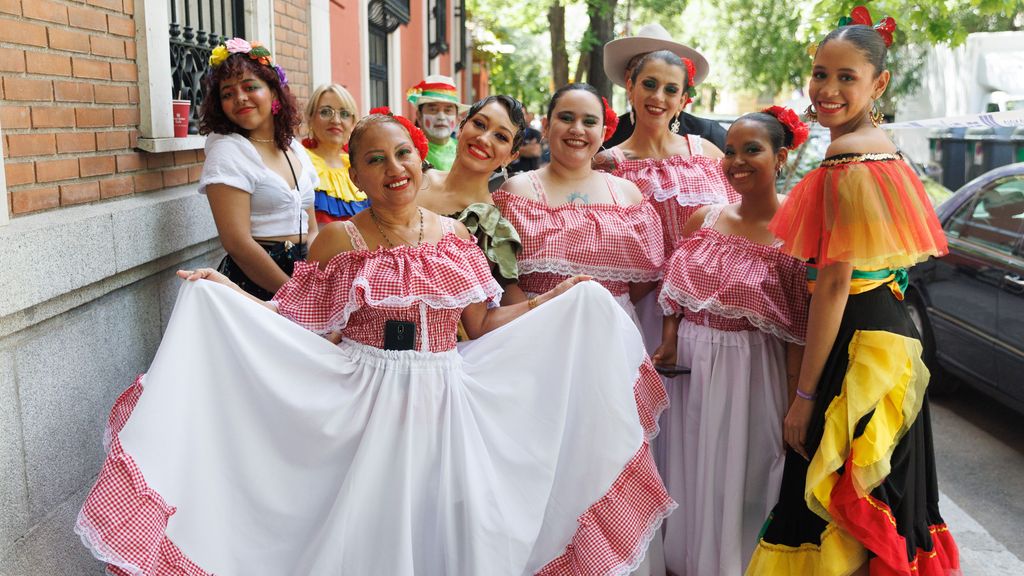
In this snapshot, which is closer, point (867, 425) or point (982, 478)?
point (867, 425)

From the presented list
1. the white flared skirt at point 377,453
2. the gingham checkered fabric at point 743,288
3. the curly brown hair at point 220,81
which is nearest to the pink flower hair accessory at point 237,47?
the curly brown hair at point 220,81

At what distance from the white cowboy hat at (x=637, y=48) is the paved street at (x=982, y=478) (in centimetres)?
281

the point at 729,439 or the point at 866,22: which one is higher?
the point at 866,22

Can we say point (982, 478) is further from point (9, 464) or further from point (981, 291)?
point (9, 464)

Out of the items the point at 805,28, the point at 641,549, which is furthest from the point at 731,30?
the point at 641,549

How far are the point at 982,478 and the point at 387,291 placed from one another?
4.51m

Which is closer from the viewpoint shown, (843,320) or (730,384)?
(843,320)

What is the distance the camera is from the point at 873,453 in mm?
3113

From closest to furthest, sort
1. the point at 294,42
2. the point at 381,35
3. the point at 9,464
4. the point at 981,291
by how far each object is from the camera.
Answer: the point at 9,464, the point at 981,291, the point at 294,42, the point at 381,35

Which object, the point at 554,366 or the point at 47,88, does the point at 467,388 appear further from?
the point at 47,88

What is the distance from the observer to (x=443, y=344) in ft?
10.4

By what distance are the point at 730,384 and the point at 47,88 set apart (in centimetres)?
283

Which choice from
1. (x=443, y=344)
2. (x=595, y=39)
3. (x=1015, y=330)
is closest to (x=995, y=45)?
(x=595, y=39)

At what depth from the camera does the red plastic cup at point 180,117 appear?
4582 millimetres
